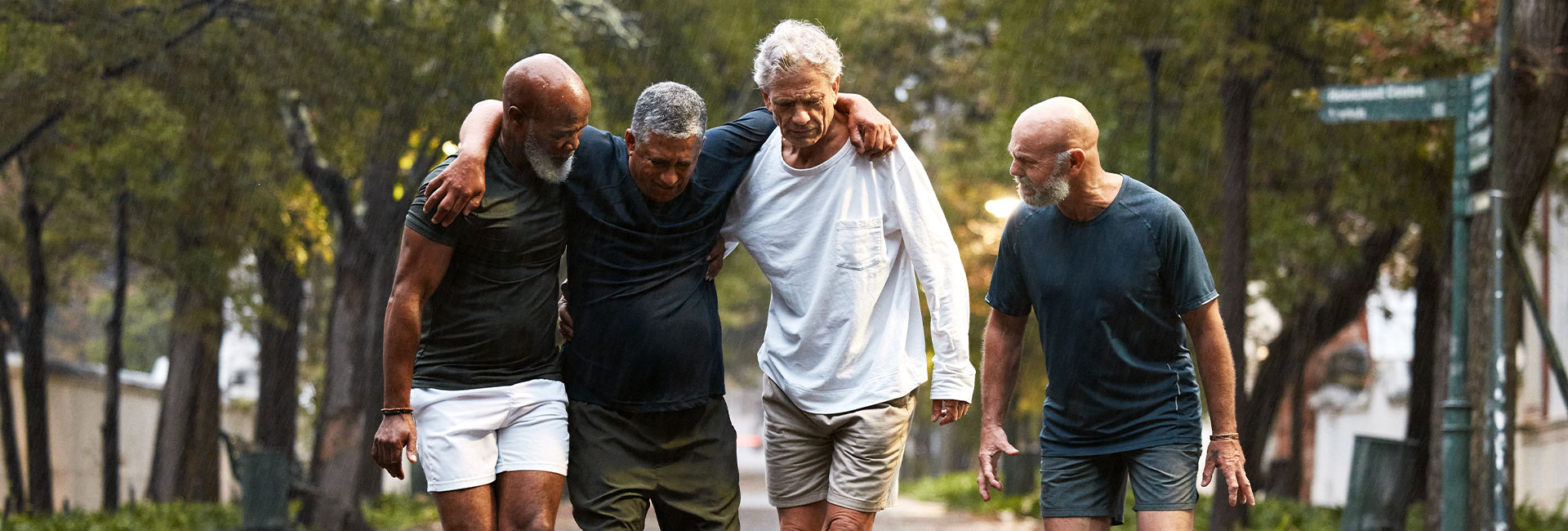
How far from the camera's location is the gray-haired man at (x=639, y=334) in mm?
4605

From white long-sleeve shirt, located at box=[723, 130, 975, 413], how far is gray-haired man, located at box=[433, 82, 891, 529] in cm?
17

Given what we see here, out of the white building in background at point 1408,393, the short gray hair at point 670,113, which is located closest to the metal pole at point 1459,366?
the white building in background at point 1408,393

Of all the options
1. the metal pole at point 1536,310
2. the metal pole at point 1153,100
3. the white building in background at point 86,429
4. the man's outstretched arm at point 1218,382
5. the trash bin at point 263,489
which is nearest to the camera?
the man's outstretched arm at point 1218,382

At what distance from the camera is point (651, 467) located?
15.5 ft

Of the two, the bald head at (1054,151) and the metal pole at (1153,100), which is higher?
the metal pole at (1153,100)

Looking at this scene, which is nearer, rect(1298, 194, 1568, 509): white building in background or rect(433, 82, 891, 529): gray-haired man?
rect(433, 82, 891, 529): gray-haired man

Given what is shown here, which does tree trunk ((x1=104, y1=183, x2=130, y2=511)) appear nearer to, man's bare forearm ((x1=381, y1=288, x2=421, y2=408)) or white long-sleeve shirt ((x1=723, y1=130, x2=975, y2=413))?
man's bare forearm ((x1=381, y1=288, x2=421, y2=408))

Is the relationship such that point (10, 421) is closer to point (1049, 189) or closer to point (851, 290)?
point (851, 290)

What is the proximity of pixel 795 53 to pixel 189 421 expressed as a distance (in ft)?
63.5

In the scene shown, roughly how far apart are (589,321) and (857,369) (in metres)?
0.82

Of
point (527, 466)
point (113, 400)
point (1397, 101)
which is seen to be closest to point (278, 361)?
point (113, 400)

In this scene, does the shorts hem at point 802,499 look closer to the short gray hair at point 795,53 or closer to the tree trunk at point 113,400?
the short gray hair at point 795,53

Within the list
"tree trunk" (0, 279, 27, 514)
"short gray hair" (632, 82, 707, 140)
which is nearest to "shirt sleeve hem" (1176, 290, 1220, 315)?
"short gray hair" (632, 82, 707, 140)

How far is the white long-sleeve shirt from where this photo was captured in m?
4.73
